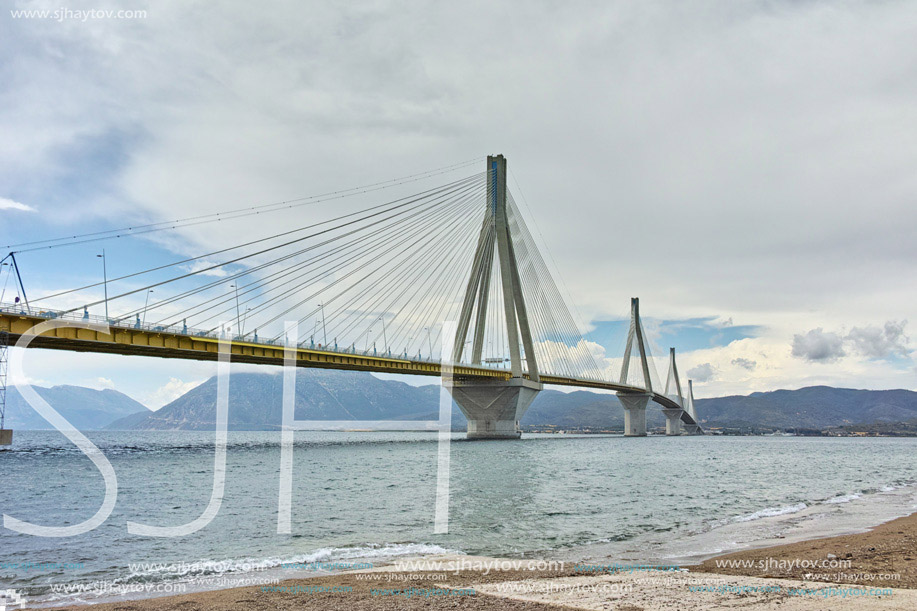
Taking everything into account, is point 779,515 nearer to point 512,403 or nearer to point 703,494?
point 703,494

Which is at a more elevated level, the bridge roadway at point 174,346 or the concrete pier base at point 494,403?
the bridge roadway at point 174,346

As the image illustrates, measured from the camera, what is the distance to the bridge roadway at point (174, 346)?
119 ft

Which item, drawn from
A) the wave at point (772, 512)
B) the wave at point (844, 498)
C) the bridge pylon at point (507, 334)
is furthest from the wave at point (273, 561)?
the bridge pylon at point (507, 334)

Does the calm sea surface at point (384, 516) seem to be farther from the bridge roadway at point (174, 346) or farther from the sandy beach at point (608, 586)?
the bridge roadway at point (174, 346)

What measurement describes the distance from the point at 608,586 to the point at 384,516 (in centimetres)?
1141

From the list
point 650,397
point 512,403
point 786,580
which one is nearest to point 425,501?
point 786,580

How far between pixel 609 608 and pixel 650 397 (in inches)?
5051

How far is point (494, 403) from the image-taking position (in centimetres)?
7650

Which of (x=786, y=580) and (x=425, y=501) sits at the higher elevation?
(x=786, y=580)

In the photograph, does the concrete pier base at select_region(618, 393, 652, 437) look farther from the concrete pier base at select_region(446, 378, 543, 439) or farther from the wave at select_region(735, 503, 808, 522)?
the wave at select_region(735, 503, 808, 522)

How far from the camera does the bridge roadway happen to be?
1433 inches

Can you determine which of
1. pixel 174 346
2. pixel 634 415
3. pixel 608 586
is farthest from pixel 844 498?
pixel 634 415

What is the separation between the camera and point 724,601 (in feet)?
28.3

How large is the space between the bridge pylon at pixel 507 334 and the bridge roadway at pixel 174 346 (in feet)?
20.5
